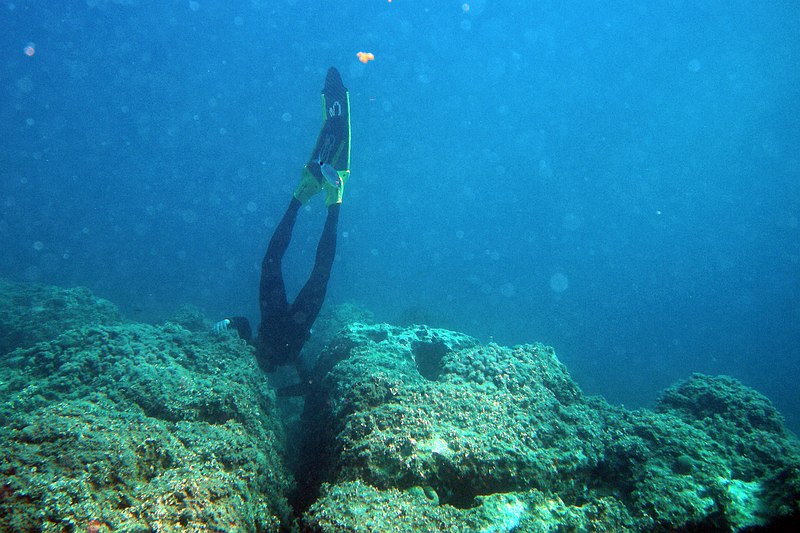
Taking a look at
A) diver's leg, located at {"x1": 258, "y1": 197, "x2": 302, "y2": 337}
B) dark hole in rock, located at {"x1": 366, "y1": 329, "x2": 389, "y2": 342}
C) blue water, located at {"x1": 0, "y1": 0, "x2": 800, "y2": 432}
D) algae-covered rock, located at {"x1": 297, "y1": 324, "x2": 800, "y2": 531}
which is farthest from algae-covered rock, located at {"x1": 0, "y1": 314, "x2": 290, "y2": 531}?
blue water, located at {"x1": 0, "y1": 0, "x2": 800, "y2": 432}

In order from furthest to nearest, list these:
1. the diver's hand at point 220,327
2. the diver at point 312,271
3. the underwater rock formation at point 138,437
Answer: the diver at point 312,271, the diver's hand at point 220,327, the underwater rock formation at point 138,437

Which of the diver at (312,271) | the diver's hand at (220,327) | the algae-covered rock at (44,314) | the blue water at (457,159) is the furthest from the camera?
the blue water at (457,159)

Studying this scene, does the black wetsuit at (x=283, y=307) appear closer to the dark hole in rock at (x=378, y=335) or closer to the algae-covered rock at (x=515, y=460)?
the dark hole in rock at (x=378, y=335)

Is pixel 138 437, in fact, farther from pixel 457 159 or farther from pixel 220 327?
pixel 457 159

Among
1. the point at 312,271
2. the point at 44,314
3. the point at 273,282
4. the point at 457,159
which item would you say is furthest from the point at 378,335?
the point at 457,159

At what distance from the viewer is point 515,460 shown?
253cm

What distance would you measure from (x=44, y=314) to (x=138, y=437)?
8874mm

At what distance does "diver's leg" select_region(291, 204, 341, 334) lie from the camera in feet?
20.4

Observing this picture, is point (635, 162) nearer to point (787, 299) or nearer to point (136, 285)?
point (787, 299)

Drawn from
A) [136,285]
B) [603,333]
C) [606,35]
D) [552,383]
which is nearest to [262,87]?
[136,285]

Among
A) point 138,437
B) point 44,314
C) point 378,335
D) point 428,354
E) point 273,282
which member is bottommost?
point 138,437

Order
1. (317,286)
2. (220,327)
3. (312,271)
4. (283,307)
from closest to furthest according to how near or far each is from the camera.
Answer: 1. (220,327)
2. (312,271)
3. (283,307)
4. (317,286)

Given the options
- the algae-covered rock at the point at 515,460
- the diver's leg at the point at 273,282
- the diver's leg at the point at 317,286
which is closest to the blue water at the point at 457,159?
the diver's leg at the point at 317,286

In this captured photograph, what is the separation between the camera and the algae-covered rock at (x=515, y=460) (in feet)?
6.51
